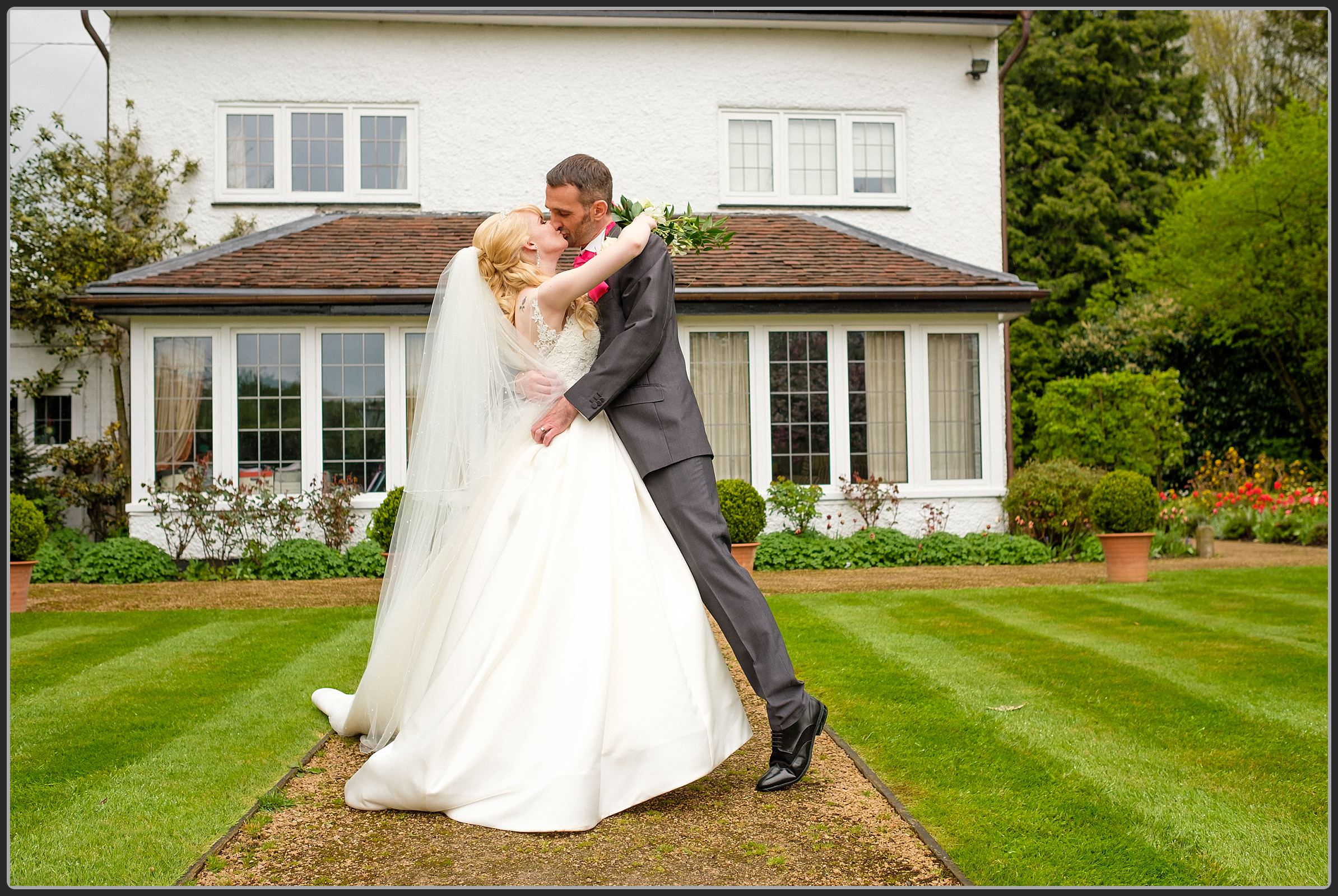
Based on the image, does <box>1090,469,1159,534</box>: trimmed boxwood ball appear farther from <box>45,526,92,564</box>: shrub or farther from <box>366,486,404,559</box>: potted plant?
<box>45,526,92,564</box>: shrub

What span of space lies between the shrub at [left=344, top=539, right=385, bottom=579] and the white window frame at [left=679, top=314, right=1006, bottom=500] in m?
4.49

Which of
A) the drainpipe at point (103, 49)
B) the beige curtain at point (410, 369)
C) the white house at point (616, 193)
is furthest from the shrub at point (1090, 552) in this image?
the drainpipe at point (103, 49)

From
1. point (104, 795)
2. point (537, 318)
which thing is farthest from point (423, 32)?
point (104, 795)

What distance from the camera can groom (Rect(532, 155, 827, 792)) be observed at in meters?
3.81

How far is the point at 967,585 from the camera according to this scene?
389 inches

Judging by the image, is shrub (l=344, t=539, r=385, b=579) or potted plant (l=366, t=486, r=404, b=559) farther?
shrub (l=344, t=539, r=385, b=579)

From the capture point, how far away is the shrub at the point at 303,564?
36.8 ft

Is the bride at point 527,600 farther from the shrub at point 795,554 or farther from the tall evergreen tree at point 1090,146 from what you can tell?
the tall evergreen tree at point 1090,146

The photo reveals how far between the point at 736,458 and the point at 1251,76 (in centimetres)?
2243

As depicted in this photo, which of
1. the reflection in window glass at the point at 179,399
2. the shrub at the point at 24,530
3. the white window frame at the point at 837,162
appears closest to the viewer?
the shrub at the point at 24,530

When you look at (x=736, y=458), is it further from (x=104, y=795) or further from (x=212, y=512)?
(x=104, y=795)

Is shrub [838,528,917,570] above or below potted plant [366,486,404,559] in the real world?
below

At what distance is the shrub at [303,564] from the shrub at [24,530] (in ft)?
7.74

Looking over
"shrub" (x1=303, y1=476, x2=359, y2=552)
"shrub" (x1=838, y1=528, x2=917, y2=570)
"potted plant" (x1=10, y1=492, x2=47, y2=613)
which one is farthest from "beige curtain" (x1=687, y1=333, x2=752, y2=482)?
"potted plant" (x1=10, y1=492, x2=47, y2=613)
